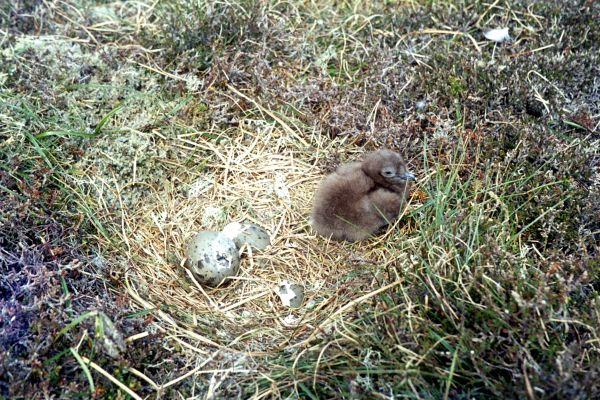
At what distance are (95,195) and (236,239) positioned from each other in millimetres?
932

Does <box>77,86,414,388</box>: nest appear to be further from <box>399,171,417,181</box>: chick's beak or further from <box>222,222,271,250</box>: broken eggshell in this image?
<box>399,171,417,181</box>: chick's beak

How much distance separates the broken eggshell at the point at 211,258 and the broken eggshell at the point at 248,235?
17cm

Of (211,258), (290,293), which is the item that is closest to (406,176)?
(290,293)

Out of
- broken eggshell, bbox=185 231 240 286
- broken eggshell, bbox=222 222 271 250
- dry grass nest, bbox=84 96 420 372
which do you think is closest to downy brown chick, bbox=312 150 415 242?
dry grass nest, bbox=84 96 420 372

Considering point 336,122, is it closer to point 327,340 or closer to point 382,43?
point 382,43

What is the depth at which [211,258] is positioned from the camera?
3.91 metres

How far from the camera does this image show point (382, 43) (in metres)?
5.18

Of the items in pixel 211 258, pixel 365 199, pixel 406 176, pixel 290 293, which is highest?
pixel 406 176

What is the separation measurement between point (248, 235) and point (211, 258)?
1.21 feet

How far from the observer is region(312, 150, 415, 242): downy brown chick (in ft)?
13.4

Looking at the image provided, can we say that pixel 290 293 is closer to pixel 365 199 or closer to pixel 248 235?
pixel 248 235

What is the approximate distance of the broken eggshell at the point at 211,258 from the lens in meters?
3.91

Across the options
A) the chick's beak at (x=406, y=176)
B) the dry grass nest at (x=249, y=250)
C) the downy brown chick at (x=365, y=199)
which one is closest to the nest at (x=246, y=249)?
the dry grass nest at (x=249, y=250)

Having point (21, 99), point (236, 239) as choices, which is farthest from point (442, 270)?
point (21, 99)
